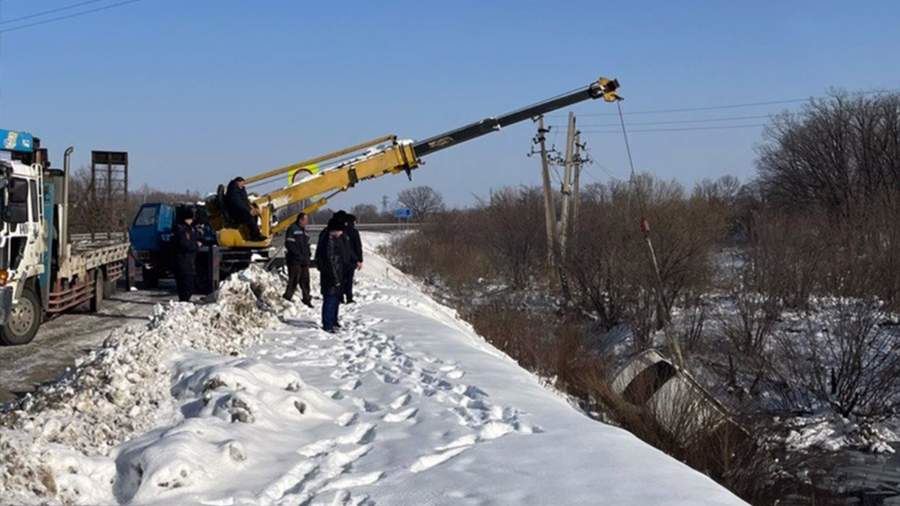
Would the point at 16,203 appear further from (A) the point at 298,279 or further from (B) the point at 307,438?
(B) the point at 307,438

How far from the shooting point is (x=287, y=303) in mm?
15102

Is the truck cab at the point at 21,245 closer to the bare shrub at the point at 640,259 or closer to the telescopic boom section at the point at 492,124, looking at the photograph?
the telescopic boom section at the point at 492,124

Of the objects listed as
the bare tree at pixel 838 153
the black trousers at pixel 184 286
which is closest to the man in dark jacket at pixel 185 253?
the black trousers at pixel 184 286

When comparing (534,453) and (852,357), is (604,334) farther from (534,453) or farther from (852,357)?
(534,453)

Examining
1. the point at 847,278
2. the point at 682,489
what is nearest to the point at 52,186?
the point at 682,489

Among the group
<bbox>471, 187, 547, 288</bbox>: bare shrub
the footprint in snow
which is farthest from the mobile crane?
<bbox>471, 187, 547, 288</bbox>: bare shrub

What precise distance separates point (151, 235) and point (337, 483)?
729 inches

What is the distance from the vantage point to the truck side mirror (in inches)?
476

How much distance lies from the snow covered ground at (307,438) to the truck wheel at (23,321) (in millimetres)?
3523

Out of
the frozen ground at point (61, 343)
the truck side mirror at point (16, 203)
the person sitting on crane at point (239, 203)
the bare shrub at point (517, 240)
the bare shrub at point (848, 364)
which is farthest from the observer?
the bare shrub at point (517, 240)

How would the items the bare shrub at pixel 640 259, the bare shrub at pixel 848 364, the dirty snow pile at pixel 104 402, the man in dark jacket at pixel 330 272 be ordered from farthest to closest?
the bare shrub at pixel 640 259 → the bare shrub at pixel 848 364 → the man in dark jacket at pixel 330 272 → the dirty snow pile at pixel 104 402

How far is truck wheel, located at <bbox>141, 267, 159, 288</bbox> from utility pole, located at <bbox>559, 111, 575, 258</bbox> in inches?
503

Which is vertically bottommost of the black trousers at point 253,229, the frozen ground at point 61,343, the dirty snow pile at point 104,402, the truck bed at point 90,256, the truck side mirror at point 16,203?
the frozen ground at point 61,343

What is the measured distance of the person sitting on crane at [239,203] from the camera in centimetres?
1708
